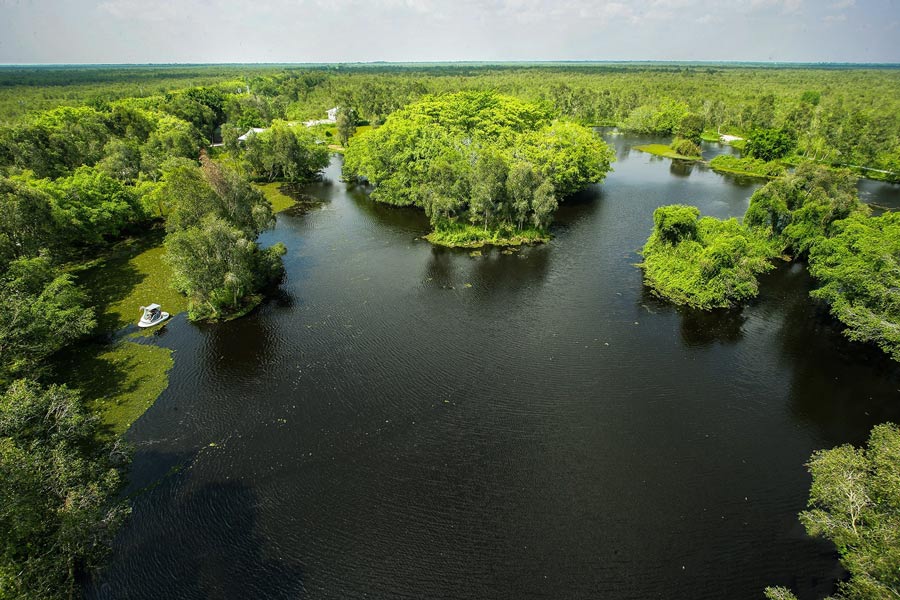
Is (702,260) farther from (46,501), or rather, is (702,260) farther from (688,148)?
(688,148)

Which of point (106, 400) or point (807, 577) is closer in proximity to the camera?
point (807, 577)

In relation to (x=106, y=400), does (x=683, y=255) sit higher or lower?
higher

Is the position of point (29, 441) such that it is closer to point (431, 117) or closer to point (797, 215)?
point (797, 215)

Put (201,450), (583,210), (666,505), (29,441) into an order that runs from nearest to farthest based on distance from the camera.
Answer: (29,441), (666,505), (201,450), (583,210)

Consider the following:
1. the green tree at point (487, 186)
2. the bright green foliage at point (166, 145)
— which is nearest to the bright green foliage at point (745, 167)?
the green tree at point (487, 186)

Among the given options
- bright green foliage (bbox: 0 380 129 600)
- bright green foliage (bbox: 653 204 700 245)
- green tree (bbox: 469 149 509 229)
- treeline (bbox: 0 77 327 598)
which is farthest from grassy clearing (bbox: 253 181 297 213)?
bright green foliage (bbox: 653 204 700 245)

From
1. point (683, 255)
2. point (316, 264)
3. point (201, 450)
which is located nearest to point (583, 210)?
point (683, 255)

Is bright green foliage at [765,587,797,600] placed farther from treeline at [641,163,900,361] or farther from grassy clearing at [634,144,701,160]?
grassy clearing at [634,144,701,160]
